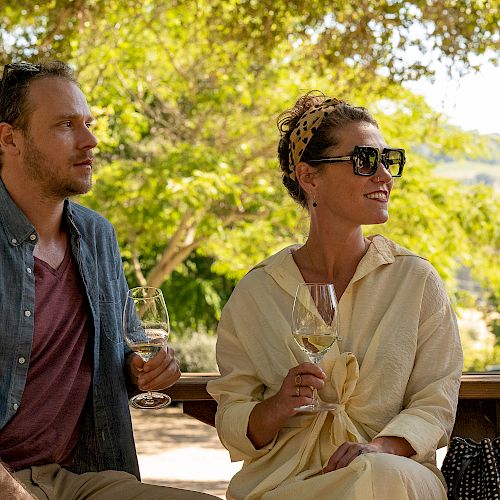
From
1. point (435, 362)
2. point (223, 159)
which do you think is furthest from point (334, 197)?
point (223, 159)

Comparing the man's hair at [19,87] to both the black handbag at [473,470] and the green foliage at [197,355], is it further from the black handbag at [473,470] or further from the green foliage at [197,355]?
the green foliage at [197,355]

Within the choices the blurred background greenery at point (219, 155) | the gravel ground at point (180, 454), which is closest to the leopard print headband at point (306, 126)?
the gravel ground at point (180, 454)

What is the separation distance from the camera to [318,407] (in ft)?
8.25

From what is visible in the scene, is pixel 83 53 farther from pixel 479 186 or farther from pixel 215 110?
pixel 479 186

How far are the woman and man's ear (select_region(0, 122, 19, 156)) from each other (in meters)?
0.84

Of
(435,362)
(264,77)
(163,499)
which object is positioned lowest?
(163,499)

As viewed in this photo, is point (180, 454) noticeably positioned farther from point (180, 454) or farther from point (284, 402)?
point (284, 402)

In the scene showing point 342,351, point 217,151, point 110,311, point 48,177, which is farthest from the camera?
point 217,151

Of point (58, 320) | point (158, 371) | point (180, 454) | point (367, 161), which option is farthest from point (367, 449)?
point (180, 454)

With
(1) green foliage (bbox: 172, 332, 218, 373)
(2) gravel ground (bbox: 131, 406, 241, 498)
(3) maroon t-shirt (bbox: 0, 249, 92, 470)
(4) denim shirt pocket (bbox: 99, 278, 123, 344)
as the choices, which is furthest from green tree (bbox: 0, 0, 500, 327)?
(3) maroon t-shirt (bbox: 0, 249, 92, 470)

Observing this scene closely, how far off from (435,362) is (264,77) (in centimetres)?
917

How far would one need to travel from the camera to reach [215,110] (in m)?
11.9

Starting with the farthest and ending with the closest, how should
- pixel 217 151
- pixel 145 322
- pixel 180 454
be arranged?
pixel 217 151, pixel 180 454, pixel 145 322

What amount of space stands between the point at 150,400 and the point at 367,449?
683mm
